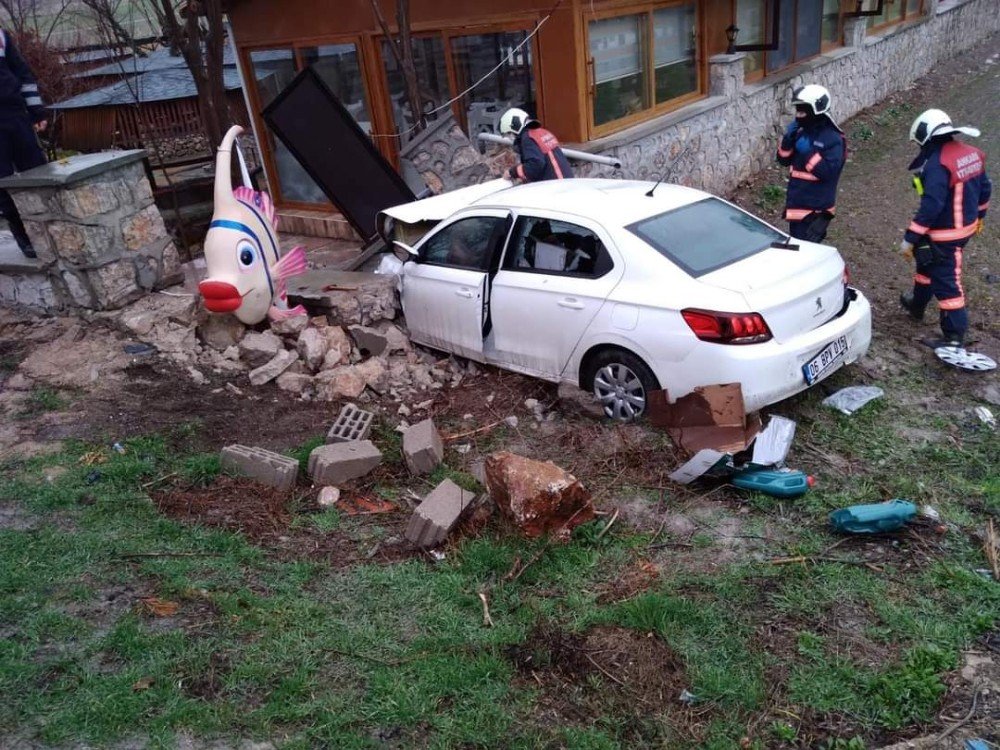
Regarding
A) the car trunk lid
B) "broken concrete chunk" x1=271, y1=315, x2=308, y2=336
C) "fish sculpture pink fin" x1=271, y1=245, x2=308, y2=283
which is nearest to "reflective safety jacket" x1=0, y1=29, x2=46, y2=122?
"fish sculpture pink fin" x1=271, y1=245, x2=308, y2=283

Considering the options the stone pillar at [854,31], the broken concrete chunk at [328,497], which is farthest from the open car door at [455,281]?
the stone pillar at [854,31]

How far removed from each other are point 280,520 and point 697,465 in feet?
7.96

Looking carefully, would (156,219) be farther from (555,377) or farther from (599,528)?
(599,528)

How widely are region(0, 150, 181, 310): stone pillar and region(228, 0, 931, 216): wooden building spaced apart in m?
4.06

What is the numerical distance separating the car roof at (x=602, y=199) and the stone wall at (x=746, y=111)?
1480 mm

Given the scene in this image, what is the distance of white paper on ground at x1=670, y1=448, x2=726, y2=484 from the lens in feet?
15.3

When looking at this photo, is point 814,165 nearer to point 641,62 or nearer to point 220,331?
point 641,62

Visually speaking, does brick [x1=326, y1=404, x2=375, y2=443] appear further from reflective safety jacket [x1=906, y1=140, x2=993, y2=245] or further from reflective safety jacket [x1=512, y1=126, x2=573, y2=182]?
reflective safety jacket [x1=906, y1=140, x2=993, y2=245]

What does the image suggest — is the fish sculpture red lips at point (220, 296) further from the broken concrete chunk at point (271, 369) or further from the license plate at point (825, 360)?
the license plate at point (825, 360)

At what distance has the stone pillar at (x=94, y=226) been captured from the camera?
651 centimetres

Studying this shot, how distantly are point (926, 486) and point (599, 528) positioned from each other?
1.90 metres

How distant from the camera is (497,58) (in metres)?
9.38

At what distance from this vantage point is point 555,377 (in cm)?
592

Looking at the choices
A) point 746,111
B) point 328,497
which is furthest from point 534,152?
point 746,111
